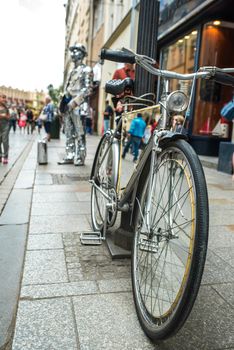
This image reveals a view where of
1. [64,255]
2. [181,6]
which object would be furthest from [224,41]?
[64,255]

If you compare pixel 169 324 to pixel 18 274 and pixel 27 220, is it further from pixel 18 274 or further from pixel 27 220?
pixel 27 220

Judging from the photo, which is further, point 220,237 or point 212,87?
point 212,87

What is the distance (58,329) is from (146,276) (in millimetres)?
588

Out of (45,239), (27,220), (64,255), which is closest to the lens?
(64,255)

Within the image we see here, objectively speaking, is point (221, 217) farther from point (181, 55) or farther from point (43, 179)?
point (181, 55)

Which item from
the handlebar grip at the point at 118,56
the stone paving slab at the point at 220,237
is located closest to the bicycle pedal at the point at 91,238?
the stone paving slab at the point at 220,237

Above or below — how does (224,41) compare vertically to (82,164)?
→ above

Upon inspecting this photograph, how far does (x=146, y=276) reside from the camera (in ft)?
7.68

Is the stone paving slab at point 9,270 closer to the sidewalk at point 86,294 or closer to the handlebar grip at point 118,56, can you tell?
the sidewalk at point 86,294

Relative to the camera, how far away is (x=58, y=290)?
2.62 m

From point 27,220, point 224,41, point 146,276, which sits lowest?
point 27,220

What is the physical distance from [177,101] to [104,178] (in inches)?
67.9

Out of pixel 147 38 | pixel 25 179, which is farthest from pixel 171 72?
pixel 25 179

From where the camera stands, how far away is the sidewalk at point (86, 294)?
81.8 inches
